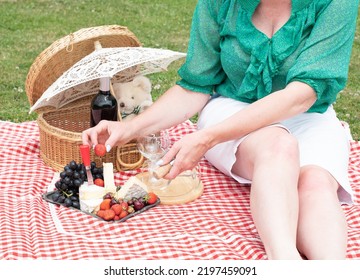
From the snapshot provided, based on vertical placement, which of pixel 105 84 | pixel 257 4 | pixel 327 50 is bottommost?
pixel 105 84

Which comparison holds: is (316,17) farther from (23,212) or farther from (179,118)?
(23,212)

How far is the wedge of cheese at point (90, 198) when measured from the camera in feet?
9.75

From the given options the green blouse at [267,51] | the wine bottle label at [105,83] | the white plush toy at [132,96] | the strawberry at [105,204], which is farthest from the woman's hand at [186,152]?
the white plush toy at [132,96]

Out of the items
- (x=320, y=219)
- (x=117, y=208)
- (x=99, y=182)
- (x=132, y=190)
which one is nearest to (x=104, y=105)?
(x=99, y=182)

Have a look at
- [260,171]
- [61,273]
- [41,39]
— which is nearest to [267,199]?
[260,171]

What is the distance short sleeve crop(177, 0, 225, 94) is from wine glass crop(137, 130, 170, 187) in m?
0.26

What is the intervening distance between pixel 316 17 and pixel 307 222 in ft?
2.77

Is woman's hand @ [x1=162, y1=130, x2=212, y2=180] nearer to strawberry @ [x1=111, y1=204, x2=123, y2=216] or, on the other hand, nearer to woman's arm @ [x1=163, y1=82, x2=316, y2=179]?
woman's arm @ [x1=163, y1=82, x2=316, y2=179]

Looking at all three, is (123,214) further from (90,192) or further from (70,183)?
(70,183)

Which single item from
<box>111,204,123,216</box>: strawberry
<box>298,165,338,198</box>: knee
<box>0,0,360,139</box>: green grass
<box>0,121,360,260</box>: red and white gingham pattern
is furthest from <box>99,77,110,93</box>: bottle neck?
<box>0,0,360,139</box>: green grass

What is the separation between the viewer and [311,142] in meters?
2.98

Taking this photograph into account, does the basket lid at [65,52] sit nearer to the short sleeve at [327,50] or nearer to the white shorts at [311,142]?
the white shorts at [311,142]

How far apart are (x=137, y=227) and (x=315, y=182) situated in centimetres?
68

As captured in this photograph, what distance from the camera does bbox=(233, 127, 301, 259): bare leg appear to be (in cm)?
246
